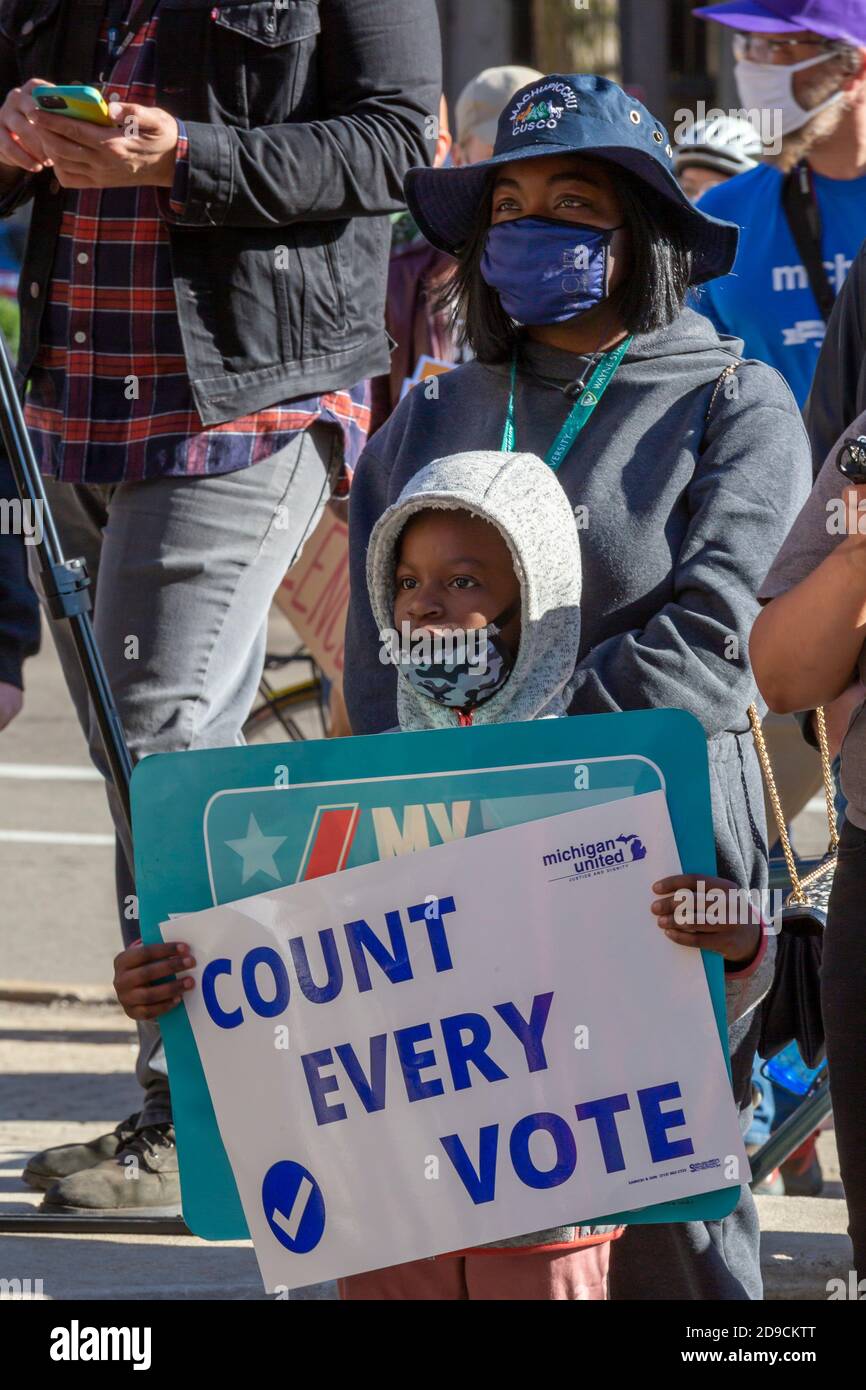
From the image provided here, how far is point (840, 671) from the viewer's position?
7.89ft

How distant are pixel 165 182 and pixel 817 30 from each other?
1.71 m

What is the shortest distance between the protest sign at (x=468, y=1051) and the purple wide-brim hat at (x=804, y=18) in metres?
2.56

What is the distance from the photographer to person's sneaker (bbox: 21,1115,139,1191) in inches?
153

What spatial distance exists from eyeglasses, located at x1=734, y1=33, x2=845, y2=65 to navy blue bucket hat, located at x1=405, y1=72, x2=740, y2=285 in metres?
1.66

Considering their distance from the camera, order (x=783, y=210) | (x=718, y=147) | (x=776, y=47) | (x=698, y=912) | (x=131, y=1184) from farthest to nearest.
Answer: (x=718, y=147) → (x=783, y=210) → (x=776, y=47) → (x=131, y=1184) → (x=698, y=912)

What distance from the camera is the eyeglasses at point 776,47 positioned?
440cm

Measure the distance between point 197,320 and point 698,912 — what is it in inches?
67.7

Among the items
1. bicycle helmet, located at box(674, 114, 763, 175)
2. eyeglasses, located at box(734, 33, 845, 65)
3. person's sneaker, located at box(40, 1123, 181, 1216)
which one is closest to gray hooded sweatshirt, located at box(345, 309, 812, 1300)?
person's sneaker, located at box(40, 1123, 181, 1216)

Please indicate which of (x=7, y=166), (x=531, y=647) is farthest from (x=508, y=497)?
(x=7, y=166)

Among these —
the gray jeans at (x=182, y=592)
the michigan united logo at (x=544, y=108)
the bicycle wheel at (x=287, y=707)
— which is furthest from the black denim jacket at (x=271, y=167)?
the bicycle wheel at (x=287, y=707)

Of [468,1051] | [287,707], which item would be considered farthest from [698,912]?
[287,707]

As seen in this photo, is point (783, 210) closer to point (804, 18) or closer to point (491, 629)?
point (804, 18)

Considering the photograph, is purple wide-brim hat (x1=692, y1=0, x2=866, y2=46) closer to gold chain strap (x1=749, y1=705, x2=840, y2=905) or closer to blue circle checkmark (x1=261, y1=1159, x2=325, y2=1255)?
gold chain strap (x1=749, y1=705, x2=840, y2=905)
